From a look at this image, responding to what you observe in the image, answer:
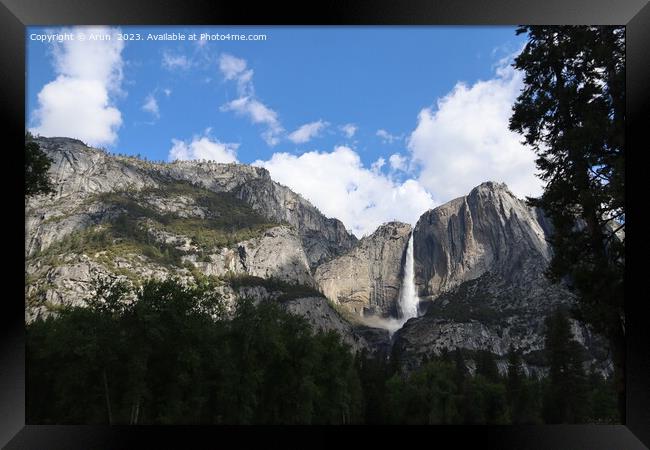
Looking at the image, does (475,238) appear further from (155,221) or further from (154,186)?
(154,186)

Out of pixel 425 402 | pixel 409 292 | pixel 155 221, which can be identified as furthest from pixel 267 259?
pixel 425 402

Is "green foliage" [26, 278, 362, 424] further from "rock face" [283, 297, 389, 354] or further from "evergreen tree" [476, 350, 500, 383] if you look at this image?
"rock face" [283, 297, 389, 354]

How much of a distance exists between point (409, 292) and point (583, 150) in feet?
398

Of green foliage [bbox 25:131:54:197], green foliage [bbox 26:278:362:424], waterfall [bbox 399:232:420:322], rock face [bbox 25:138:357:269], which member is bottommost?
waterfall [bbox 399:232:420:322]

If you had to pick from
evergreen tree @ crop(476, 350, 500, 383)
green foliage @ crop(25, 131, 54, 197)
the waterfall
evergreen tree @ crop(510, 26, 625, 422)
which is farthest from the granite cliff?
green foliage @ crop(25, 131, 54, 197)

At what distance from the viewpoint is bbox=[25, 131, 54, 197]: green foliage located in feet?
28.2

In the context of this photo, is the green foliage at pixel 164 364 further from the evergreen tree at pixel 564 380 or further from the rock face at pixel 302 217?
the rock face at pixel 302 217

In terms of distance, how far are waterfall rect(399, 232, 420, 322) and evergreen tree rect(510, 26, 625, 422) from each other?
375 ft

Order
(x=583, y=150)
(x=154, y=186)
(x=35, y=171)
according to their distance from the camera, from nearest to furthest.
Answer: (x=583, y=150) → (x=35, y=171) → (x=154, y=186)

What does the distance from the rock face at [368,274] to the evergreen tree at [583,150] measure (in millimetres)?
115418
